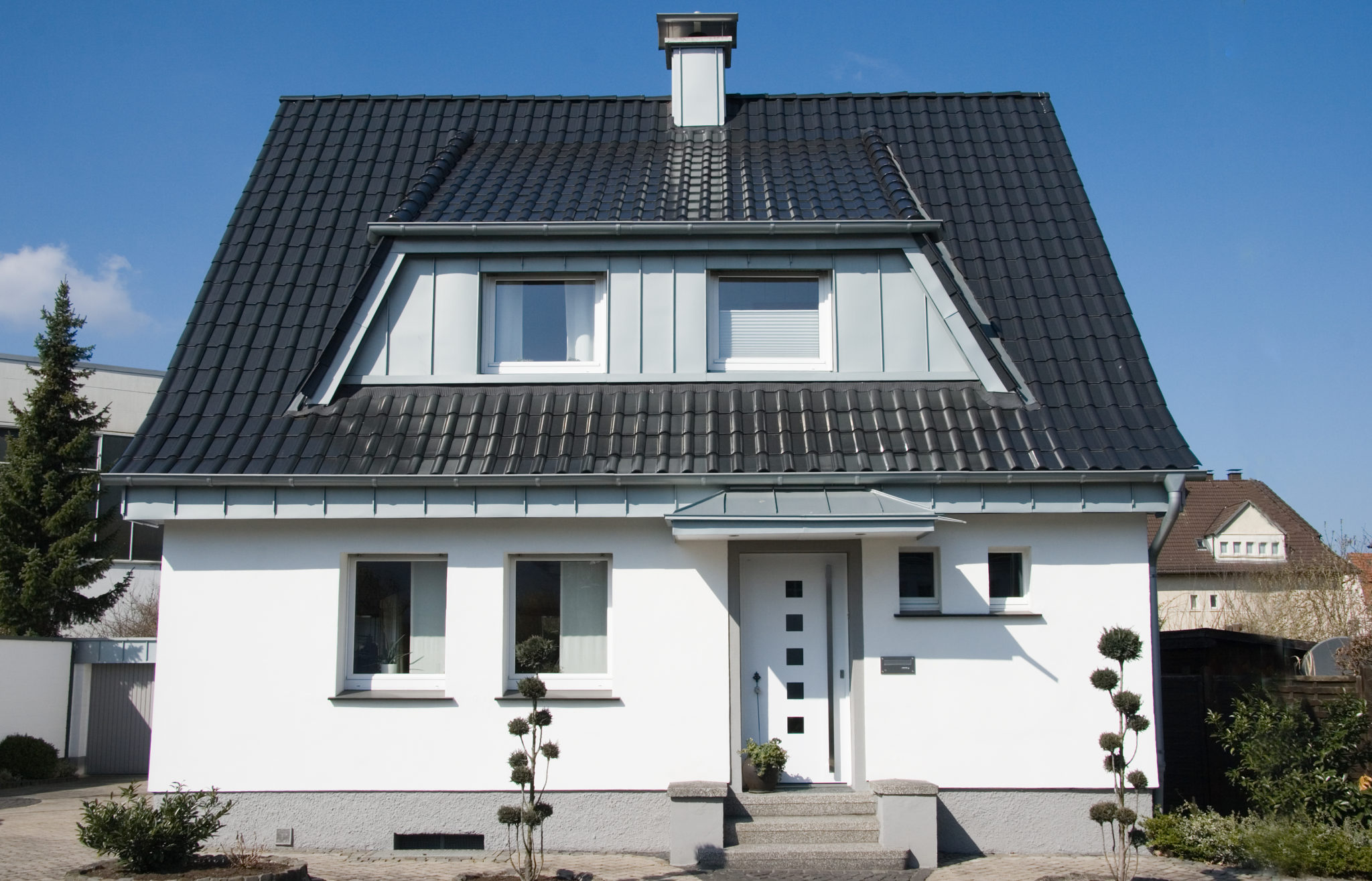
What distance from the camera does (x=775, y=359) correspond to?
419 inches

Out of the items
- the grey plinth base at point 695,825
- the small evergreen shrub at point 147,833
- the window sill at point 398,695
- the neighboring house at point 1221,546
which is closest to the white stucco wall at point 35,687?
the window sill at point 398,695

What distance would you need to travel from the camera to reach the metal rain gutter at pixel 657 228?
10312mm

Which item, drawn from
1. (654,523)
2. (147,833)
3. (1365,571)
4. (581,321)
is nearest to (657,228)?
(581,321)

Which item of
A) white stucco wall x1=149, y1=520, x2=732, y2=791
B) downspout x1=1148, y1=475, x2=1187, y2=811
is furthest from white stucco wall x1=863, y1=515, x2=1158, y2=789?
white stucco wall x1=149, y1=520, x2=732, y2=791

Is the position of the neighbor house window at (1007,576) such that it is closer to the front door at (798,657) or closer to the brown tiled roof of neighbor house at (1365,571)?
the front door at (798,657)

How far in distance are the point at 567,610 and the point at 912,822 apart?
3.48 metres

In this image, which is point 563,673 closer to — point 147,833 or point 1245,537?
point 147,833

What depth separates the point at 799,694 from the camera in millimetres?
9711

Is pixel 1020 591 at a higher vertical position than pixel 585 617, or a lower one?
higher

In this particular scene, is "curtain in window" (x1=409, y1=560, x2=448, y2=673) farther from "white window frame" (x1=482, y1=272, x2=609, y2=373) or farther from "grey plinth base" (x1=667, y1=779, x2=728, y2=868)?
"grey plinth base" (x1=667, y1=779, x2=728, y2=868)

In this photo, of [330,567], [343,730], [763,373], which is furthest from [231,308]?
[763,373]

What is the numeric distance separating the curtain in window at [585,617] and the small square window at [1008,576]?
3.50m

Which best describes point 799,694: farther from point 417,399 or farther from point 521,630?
point 417,399

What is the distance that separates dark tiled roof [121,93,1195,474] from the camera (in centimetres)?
968
